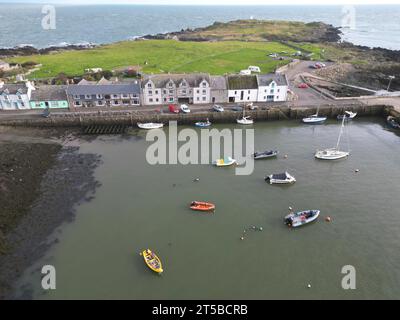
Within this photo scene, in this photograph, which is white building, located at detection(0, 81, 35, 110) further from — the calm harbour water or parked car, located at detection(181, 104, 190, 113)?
parked car, located at detection(181, 104, 190, 113)

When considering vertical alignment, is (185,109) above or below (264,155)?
above

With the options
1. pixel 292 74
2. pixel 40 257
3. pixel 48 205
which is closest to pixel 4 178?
pixel 48 205

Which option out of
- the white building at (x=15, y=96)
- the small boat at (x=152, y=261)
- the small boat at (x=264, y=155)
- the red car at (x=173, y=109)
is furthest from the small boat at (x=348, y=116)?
the white building at (x=15, y=96)

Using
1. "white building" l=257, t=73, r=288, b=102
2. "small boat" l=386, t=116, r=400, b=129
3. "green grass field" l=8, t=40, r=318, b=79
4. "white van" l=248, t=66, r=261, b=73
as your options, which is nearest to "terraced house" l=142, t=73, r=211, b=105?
"white building" l=257, t=73, r=288, b=102

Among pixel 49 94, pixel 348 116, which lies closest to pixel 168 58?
pixel 49 94

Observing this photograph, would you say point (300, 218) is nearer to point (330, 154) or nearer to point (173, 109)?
point (330, 154)

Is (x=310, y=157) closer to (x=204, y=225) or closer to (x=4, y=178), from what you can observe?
(x=204, y=225)
